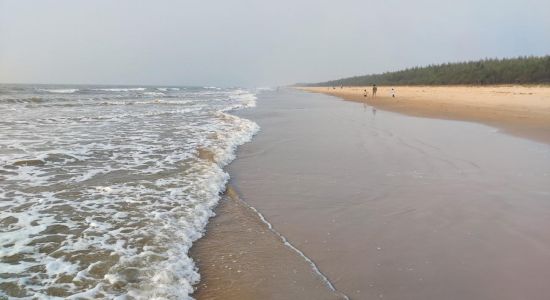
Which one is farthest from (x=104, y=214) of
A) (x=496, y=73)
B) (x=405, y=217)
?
(x=496, y=73)

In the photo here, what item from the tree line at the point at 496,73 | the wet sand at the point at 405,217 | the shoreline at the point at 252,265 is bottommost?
the shoreline at the point at 252,265

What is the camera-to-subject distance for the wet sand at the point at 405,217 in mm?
3451

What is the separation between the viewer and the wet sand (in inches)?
136

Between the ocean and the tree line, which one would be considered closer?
the ocean

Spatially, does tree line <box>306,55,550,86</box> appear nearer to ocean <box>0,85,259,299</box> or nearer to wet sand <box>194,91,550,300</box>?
wet sand <box>194,91,550,300</box>

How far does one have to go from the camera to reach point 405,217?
4.99m

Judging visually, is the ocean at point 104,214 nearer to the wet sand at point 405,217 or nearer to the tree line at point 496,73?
the wet sand at point 405,217

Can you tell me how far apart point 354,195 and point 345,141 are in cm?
521

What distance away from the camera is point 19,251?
3.83m

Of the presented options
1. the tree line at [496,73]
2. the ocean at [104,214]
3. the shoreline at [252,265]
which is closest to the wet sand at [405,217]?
the shoreline at [252,265]

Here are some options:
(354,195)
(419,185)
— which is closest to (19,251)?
(354,195)

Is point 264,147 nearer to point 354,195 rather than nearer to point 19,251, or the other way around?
point 354,195

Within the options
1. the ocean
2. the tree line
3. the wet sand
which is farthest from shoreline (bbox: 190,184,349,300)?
the tree line

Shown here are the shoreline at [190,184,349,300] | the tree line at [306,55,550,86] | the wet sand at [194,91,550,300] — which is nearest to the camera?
the shoreline at [190,184,349,300]
